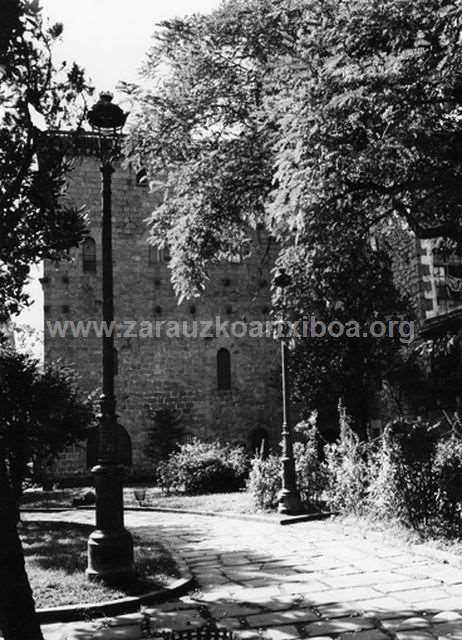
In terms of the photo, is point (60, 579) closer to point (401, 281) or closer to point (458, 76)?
point (458, 76)

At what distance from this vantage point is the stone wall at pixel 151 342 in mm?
28062

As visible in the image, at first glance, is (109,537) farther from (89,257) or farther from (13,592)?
(89,257)

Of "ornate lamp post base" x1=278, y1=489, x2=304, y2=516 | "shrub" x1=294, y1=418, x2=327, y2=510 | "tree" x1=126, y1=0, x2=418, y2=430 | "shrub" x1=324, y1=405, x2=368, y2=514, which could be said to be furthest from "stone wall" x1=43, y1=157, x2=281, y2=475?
"shrub" x1=324, y1=405, x2=368, y2=514

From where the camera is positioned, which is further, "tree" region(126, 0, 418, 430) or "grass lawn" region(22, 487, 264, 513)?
"grass lawn" region(22, 487, 264, 513)

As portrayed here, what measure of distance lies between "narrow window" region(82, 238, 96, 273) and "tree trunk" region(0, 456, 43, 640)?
25456 mm

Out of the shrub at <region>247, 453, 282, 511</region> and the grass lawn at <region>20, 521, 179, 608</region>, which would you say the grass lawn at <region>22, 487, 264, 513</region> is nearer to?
the shrub at <region>247, 453, 282, 511</region>

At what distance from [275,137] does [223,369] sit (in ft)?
66.1

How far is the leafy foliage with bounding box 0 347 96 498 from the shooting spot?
44.1 feet

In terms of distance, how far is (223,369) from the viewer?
29828 millimetres

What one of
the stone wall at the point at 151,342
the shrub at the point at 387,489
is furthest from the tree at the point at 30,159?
the stone wall at the point at 151,342

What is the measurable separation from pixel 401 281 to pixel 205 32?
41.3 feet

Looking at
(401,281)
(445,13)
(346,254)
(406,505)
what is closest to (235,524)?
(406,505)

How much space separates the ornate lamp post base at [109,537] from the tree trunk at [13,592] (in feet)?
10.7

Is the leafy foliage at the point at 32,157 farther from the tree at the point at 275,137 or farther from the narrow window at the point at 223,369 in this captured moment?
the narrow window at the point at 223,369
